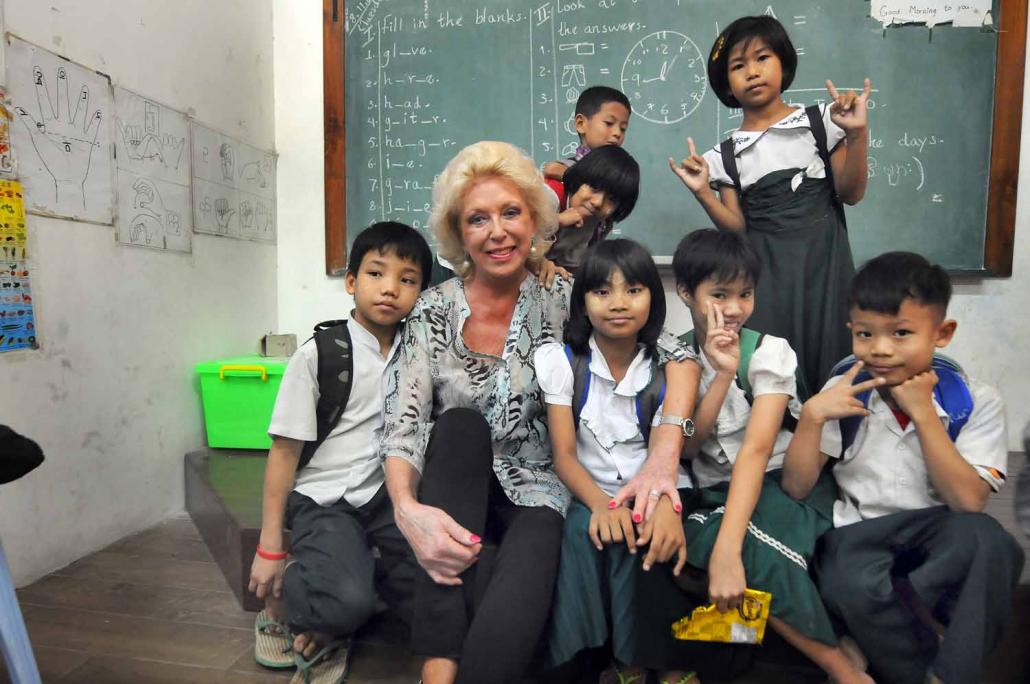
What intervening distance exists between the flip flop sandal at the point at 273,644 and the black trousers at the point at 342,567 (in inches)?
1.8

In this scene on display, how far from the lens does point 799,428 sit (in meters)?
1.17

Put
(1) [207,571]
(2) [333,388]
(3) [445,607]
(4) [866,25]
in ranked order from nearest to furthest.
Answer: (3) [445,607] → (2) [333,388] → (1) [207,571] → (4) [866,25]

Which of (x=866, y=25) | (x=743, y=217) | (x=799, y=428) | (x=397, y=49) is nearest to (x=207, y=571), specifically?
(x=799, y=428)

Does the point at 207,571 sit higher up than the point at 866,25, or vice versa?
the point at 866,25

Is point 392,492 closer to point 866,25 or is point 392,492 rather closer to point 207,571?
point 207,571

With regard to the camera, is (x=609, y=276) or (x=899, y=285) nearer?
(x=899, y=285)

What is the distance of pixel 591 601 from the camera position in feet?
3.75

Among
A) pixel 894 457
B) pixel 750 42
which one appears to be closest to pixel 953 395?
pixel 894 457

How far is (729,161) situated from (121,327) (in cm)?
188

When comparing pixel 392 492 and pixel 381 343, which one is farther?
pixel 381 343

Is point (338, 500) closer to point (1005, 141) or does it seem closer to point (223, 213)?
point (223, 213)

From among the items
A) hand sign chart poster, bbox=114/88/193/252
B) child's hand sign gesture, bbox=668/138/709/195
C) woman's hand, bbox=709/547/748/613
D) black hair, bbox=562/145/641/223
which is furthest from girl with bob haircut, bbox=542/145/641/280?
hand sign chart poster, bbox=114/88/193/252

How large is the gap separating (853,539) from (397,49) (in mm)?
2540

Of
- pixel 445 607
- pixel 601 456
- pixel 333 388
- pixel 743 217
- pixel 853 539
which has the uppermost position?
pixel 743 217
